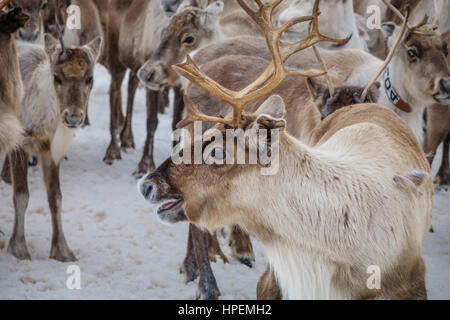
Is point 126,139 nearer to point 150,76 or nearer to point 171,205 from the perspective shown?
point 150,76

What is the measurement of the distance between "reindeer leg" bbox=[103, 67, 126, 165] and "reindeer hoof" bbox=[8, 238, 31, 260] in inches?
79.4

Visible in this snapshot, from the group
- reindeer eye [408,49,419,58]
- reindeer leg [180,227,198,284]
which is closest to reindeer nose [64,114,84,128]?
reindeer leg [180,227,198,284]

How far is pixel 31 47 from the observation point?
5.63m

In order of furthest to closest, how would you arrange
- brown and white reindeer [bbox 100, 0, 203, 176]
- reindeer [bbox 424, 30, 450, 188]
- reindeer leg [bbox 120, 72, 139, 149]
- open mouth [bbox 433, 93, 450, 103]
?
reindeer leg [bbox 120, 72, 139, 149] < brown and white reindeer [bbox 100, 0, 203, 176] < reindeer [bbox 424, 30, 450, 188] < open mouth [bbox 433, 93, 450, 103]

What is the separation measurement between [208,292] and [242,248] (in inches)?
27.2

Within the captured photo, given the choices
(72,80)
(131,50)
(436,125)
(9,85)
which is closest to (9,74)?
(9,85)

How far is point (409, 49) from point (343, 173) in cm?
234

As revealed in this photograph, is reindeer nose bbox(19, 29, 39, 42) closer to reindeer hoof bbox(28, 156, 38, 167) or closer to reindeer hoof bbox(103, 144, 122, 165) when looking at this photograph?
reindeer hoof bbox(28, 156, 38, 167)

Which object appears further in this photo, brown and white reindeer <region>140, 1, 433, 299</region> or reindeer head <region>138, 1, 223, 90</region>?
reindeer head <region>138, 1, 223, 90</region>

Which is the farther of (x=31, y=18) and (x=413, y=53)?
(x=31, y=18)

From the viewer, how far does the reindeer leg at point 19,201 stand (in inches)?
191

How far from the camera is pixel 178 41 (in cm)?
600

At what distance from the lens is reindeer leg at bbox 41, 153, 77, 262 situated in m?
→ 4.88

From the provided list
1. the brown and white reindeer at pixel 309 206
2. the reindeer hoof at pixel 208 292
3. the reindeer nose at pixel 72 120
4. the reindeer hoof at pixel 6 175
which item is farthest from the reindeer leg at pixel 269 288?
the reindeer hoof at pixel 6 175
